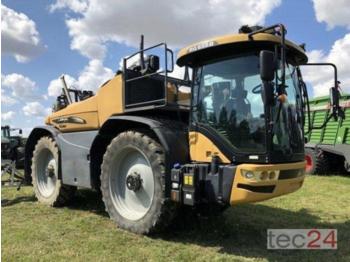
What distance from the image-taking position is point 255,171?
464 centimetres

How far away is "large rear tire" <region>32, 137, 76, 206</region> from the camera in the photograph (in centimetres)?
767

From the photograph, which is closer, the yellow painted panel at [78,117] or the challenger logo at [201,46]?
the challenger logo at [201,46]

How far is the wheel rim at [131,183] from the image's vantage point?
5.86 m

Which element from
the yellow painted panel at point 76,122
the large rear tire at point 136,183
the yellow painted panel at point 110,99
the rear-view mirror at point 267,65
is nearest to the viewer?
the rear-view mirror at point 267,65

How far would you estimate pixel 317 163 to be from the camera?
13383mm

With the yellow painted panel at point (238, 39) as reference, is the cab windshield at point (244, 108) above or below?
below

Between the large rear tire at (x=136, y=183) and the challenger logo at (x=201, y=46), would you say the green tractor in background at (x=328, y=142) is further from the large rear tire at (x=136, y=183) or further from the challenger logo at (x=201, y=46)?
the challenger logo at (x=201, y=46)

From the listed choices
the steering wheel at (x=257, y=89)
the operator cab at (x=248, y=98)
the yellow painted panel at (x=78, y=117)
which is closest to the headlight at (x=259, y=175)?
the operator cab at (x=248, y=98)

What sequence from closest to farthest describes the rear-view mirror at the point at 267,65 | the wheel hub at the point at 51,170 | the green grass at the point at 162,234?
the rear-view mirror at the point at 267,65 < the green grass at the point at 162,234 < the wheel hub at the point at 51,170

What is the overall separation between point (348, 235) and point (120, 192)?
10.9ft

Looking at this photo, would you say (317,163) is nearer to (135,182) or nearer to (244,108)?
(135,182)

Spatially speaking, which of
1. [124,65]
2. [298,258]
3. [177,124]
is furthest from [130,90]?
[298,258]

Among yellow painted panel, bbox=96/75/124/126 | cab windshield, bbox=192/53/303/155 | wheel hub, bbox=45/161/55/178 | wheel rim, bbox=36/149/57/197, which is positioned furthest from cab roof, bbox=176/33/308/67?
wheel rim, bbox=36/149/57/197

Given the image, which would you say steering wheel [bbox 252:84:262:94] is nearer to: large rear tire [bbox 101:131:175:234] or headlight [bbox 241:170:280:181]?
headlight [bbox 241:170:280:181]
